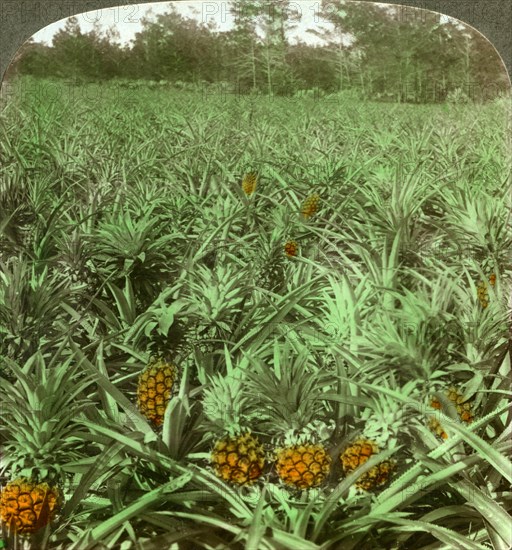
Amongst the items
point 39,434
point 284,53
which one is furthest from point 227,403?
point 284,53

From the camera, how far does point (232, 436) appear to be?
100 cm

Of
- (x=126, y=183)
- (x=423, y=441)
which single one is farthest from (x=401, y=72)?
(x=423, y=441)

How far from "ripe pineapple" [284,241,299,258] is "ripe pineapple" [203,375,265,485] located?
19 cm

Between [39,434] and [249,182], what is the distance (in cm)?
46

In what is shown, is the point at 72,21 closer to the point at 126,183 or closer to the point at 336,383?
the point at 126,183

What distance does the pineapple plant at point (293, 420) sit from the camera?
3.29ft

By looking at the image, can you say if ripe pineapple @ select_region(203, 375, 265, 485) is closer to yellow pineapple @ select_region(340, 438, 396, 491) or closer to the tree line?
yellow pineapple @ select_region(340, 438, 396, 491)

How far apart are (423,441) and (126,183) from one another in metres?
0.56

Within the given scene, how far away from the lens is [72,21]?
3.37 ft

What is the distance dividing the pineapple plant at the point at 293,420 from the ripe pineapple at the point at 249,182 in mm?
220

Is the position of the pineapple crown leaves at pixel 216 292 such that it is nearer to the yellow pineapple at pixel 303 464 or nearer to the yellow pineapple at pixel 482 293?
the yellow pineapple at pixel 303 464

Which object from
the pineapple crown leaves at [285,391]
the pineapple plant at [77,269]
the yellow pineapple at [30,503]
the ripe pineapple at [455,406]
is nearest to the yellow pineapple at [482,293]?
the ripe pineapple at [455,406]

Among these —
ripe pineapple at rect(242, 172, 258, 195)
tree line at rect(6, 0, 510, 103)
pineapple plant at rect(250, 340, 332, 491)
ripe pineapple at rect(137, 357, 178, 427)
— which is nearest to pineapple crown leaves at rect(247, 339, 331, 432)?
pineapple plant at rect(250, 340, 332, 491)

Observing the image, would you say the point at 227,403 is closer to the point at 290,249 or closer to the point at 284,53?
the point at 290,249
